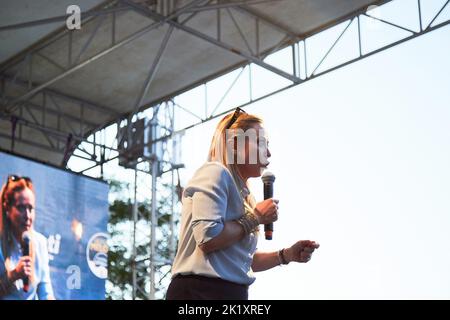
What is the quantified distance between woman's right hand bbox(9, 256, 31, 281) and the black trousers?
7.61 m

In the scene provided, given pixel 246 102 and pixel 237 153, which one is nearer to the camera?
pixel 237 153

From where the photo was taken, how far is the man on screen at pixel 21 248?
9.41m

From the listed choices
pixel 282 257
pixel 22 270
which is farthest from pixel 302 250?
pixel 22 270

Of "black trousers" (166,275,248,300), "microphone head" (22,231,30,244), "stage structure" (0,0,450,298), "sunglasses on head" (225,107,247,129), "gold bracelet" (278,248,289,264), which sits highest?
"stage structure" (0,0,450,298)

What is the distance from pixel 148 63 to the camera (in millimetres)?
11055

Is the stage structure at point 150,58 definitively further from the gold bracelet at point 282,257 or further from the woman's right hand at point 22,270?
the gold bracelet at point 282,257

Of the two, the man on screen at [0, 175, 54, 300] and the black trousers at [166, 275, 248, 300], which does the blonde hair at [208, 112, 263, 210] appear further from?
the man on screen at [0, 175, 54, 300]

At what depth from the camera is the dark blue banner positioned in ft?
32.5

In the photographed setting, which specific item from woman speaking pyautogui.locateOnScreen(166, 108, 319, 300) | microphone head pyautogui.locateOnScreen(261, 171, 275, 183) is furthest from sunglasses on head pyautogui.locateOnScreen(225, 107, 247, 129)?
microphone head pyautogui.locateOnScreen(261, 171, 275, 183)

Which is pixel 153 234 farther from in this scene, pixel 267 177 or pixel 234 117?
pixel 234 117

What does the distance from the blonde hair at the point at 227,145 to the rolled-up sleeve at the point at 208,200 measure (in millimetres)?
74

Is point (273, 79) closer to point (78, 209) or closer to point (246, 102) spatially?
point (246, 102)
